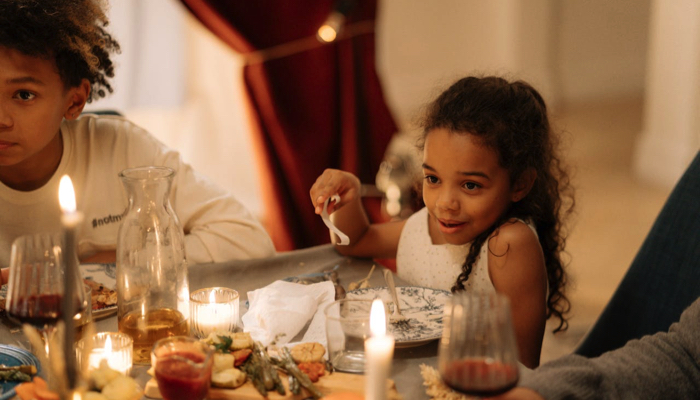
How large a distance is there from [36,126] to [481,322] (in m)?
1.16

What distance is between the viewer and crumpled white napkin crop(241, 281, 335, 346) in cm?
113

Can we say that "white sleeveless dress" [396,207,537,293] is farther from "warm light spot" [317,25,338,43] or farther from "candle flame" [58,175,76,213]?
Result: "warm light spot" [317,25,338,43]

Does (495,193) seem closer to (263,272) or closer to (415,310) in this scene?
(415,310)

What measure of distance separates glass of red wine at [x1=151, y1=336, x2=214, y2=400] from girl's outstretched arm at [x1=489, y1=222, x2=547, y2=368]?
0.63 m

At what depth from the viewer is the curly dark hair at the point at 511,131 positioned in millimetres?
1352

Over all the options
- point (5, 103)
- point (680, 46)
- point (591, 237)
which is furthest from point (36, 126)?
point (680, 46)

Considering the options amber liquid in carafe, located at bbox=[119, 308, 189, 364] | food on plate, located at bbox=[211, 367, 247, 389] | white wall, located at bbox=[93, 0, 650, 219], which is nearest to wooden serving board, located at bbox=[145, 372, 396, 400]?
food on plate, located at bbox=[211, 367, 247, 389]

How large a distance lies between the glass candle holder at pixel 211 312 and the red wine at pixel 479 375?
0.48 m

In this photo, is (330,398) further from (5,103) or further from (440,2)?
(440,2)

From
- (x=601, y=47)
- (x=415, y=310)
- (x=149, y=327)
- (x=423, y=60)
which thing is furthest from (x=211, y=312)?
(x=601, y=47)

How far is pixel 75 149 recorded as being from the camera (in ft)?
5.67

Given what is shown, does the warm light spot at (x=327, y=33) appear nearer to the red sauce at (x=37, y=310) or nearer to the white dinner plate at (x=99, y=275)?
the white dinner plate at (x=99, y=275)

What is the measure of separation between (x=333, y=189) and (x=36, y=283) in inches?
30.2

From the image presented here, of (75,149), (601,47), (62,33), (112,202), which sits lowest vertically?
(112,202)
